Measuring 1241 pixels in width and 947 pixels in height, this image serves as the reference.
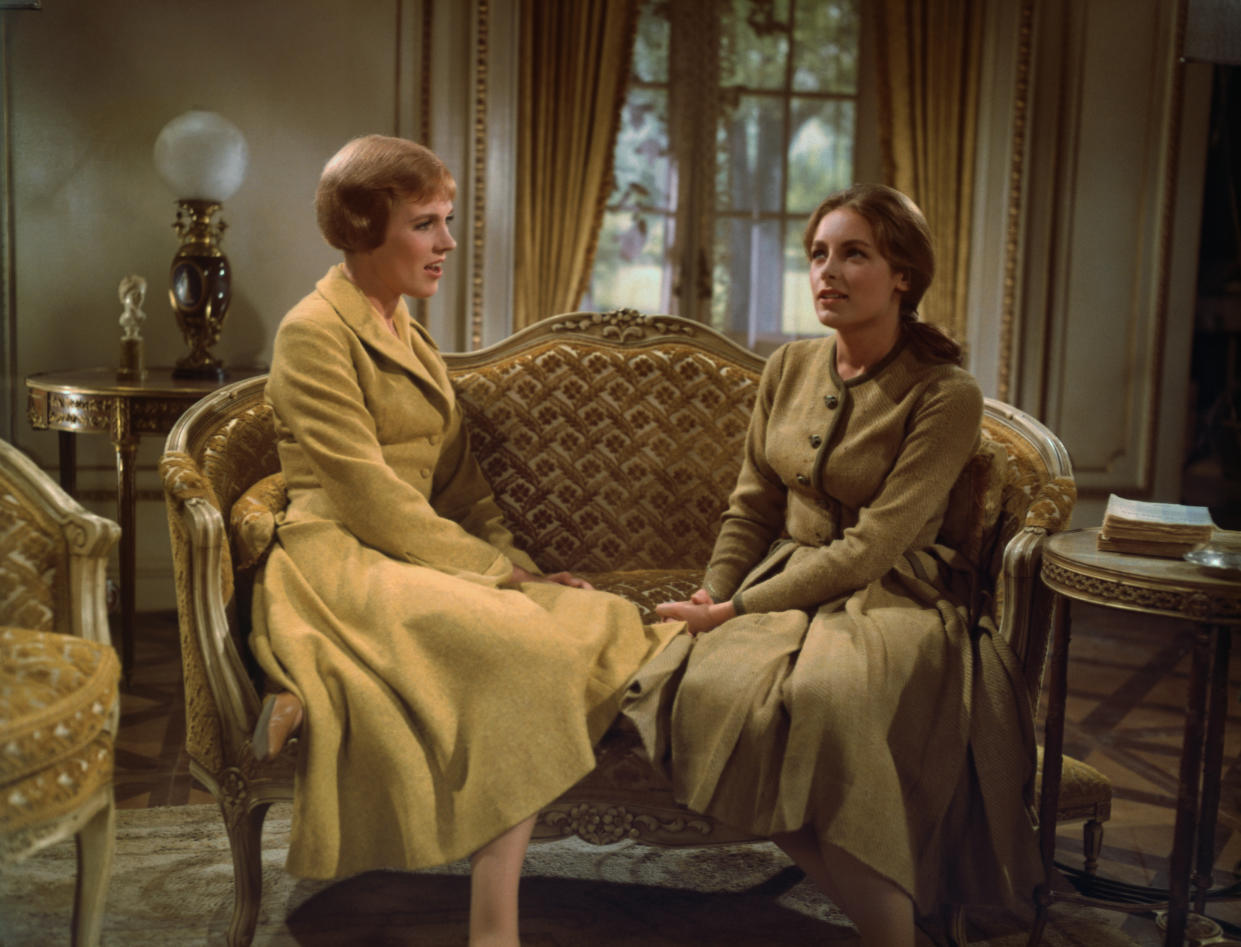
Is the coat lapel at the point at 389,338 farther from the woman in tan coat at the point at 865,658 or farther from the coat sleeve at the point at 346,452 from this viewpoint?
the woman in tan coat at the point at 865,658

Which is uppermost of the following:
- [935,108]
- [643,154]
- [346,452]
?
[935,108]

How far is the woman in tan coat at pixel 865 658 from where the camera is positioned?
190cm

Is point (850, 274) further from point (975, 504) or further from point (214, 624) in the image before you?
point (214, 624)

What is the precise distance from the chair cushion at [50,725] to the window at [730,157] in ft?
10.7

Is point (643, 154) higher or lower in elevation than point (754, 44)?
lower

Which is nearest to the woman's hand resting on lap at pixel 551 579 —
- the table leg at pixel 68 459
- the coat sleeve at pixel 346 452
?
the coat sleeve at pixel 346 452

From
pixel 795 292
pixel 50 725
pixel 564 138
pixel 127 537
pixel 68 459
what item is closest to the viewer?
pixel 50 725

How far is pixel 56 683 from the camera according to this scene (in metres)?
1.75

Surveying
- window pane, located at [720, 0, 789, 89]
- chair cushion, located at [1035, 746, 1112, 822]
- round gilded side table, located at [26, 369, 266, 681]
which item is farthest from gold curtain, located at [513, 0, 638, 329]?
chair cushion, located at [1035, 746, 1112, 822]

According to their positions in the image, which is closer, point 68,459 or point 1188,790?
point 1188,790

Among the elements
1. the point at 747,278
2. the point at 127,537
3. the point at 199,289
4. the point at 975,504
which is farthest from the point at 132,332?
the point at 975,504

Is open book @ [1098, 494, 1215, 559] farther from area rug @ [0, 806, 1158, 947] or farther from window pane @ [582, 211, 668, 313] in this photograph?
window pane @ [582, 211, 668, 313]

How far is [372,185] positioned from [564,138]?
2371 mm

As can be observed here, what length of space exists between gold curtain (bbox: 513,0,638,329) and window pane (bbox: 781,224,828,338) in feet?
2.68
